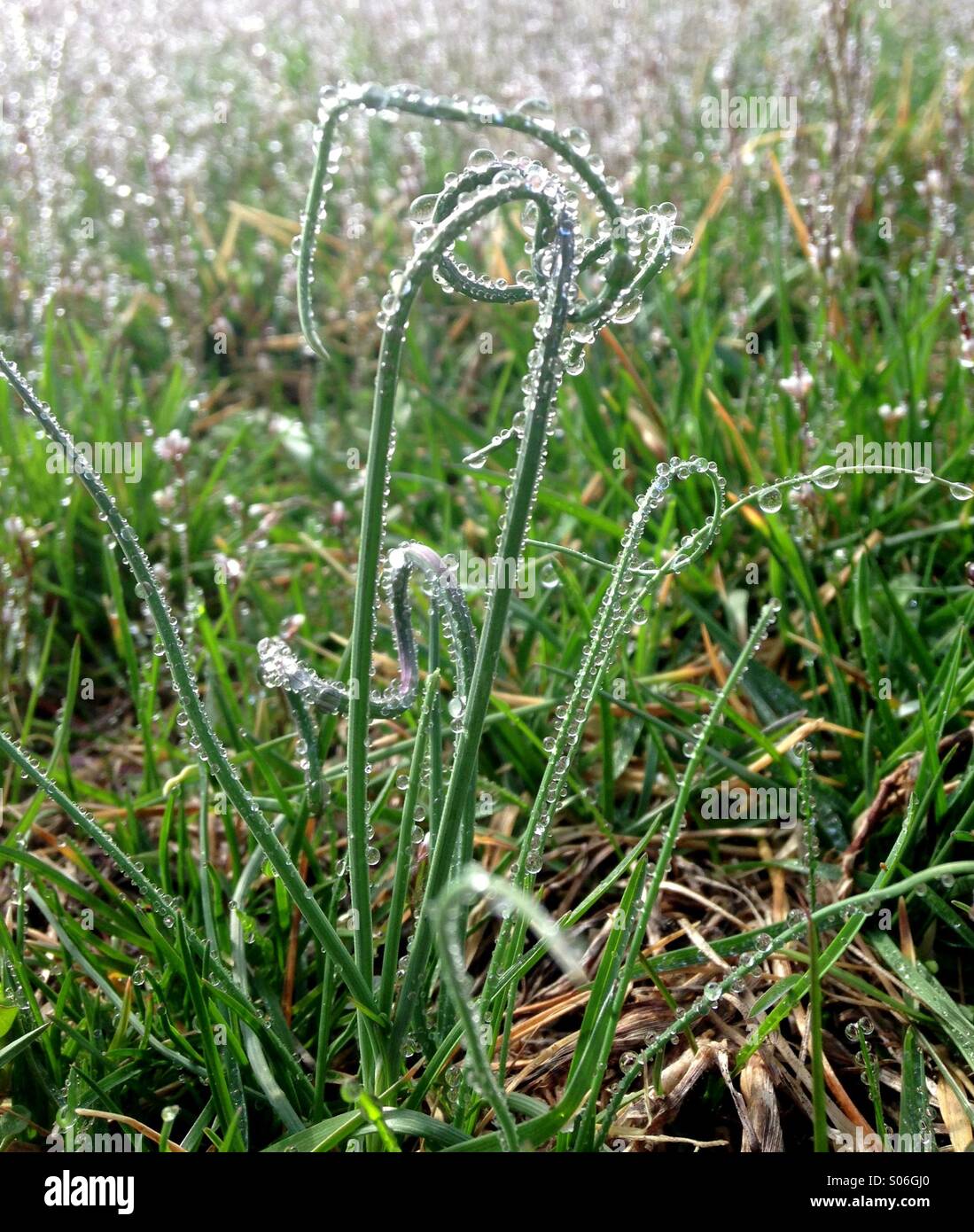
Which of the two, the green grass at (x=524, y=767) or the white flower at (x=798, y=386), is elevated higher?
the white flower at (x=798, y=386)

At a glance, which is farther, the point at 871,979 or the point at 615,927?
the point at 871,979

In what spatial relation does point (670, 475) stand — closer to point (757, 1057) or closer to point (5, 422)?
point (757, 1057)

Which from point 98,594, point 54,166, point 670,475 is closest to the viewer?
point 670,475

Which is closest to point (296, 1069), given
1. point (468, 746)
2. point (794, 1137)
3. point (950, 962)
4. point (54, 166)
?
point (468, 746)

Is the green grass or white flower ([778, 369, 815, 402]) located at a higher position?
white flower ([778, 369, 815, 402])

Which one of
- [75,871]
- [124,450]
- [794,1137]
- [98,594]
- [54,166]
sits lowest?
[794,1137]

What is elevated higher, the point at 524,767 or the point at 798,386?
the point at 798,386

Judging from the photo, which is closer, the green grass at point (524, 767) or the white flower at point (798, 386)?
the green grass at point (524, 767)

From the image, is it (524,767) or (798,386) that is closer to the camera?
(524,767)
